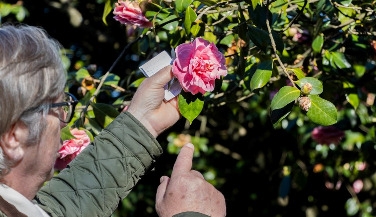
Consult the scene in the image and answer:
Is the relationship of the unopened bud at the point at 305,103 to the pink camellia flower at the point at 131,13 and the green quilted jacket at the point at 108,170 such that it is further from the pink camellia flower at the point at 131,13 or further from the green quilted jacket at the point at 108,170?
the pink camellia flower at the point at 131,13

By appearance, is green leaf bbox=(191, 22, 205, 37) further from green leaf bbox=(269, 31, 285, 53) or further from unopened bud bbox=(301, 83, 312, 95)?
unopened bud bbox=(301, 83, 312, 95)

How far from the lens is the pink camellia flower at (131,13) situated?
2711 millimetres

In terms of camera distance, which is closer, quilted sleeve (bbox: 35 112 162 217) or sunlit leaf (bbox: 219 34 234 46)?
quilted sleeve (bbox: 35 112 162 217)

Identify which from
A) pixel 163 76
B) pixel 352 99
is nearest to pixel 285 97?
pixel 163 76

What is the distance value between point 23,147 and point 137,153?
0.49m

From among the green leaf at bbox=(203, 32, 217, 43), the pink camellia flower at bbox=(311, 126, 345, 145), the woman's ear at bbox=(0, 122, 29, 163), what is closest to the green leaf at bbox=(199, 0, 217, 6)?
the green leaf at bbox=(203, 32, 217, 43)

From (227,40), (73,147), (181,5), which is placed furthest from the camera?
(227,40)

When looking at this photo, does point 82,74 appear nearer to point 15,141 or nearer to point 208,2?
point 208,2

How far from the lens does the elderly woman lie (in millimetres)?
1966

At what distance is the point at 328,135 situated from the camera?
A: 4.35m

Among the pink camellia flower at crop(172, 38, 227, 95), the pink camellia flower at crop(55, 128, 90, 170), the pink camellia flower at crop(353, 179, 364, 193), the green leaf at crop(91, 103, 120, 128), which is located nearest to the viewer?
the pink camellia flower at crop(172, 38, 227, 95)

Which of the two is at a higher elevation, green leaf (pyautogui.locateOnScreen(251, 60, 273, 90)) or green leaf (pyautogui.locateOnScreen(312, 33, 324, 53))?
green leaf (pyautogui.locateOnScreen(251, 60, 273, 90))

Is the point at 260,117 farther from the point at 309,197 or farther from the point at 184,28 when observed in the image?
the point at 184,28

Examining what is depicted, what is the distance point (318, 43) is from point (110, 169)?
1011 mm
